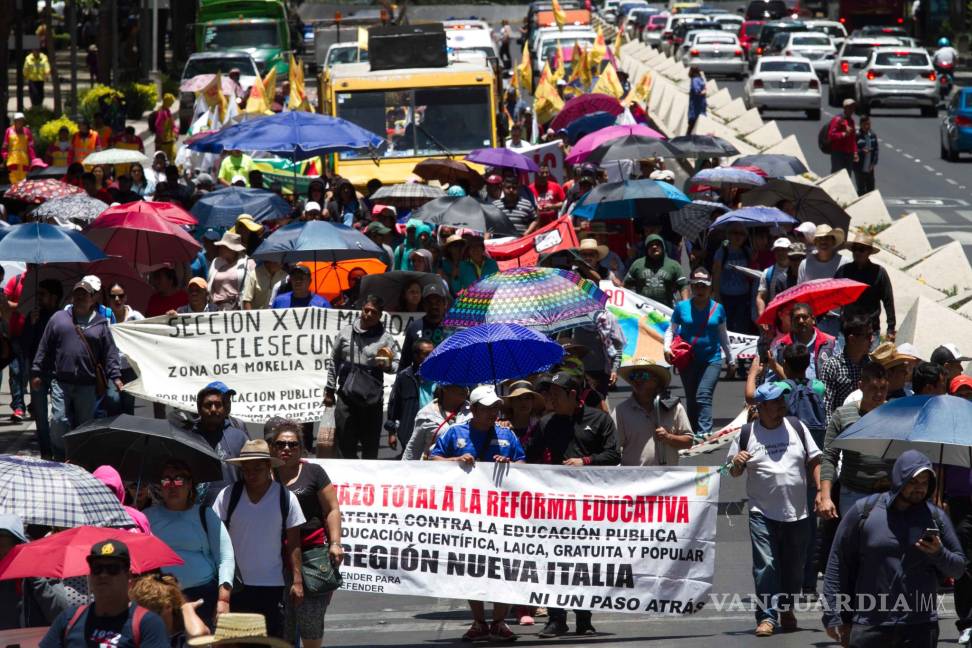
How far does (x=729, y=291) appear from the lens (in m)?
17.5

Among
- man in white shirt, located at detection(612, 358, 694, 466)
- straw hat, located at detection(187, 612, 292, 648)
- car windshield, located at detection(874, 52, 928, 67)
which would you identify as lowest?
car windshield, located at detection(874, 52, 928, 67)

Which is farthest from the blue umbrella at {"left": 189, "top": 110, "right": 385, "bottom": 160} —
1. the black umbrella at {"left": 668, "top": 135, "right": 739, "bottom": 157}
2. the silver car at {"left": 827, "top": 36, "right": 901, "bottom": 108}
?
the silver car at {"left": 827, "top": 36, "right": 901, "bottom": 108}

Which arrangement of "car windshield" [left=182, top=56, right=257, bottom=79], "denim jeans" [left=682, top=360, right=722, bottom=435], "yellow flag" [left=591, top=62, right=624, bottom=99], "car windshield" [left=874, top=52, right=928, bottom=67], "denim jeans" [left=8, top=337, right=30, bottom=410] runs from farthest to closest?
"car windshield" [left=874, top=52, right=928, bottom=67]
"car windshield" [left=182, top=56, right=257, bottom=79]
"yellow flag" [left=591, top=62, right=624, bottom=99]
"denim jeans" [left=8, top=337, right=30, bottom=410]
"denim jeans" [left=682, top=360, right=722, bottom=435]

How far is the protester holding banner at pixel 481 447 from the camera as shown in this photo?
988 centimetres

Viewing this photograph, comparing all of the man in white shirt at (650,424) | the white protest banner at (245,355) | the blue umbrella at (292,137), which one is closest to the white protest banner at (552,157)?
the blue umbrella at (292,137)

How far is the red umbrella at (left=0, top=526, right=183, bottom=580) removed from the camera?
7027 mm

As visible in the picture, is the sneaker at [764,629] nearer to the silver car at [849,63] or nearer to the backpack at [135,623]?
the backpack at [135,623]

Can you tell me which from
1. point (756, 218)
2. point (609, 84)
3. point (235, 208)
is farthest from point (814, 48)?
point (756, 218)

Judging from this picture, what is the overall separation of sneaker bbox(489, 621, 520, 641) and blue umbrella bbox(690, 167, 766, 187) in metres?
11.4

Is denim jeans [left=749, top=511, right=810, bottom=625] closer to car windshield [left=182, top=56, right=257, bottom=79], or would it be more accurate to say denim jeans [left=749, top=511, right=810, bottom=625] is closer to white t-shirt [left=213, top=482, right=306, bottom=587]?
white t-shirt [left=213, top=482, right=306, bottom=587]

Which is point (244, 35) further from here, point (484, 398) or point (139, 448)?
point (139, 448)

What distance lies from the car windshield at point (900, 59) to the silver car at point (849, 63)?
8.15 feet

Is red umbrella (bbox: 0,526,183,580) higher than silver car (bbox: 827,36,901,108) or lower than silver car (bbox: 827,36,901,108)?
higher

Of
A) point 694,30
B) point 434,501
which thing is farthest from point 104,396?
point 694,30
